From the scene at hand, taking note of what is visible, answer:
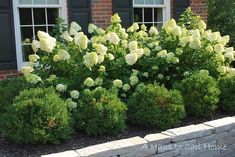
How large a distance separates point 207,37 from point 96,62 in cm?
169

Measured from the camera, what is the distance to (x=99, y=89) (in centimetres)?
376

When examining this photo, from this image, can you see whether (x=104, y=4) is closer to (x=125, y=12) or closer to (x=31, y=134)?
(x=125, y=12)

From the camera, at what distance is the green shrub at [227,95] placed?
14.7ft

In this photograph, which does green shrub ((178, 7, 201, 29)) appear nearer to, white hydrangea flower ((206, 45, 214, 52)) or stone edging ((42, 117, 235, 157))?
white hydrangea flower ((206, 45, 214, 52))

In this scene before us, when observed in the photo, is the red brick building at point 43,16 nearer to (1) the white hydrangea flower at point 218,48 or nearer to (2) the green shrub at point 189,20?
(2) the green shrub at point 189,20

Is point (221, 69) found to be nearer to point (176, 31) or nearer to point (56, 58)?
point (176, 31)

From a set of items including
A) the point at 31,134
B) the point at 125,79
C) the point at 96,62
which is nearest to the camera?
the point at 31,134

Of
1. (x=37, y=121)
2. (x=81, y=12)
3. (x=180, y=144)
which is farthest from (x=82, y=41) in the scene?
(x=81, y=12)

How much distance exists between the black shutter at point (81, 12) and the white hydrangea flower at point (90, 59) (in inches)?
87.7

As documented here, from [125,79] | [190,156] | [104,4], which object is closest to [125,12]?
[104,4]

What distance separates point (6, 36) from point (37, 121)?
8.56 ft

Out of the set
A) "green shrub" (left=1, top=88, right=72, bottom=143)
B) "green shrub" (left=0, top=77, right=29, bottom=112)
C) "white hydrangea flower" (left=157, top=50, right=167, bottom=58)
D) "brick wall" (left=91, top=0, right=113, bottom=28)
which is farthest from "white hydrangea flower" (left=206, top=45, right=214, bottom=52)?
"brick wall" (left=91, top=0, right=113, bottom=28)

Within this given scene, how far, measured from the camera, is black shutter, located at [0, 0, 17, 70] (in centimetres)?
545

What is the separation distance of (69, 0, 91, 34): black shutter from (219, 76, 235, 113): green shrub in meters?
2.65
